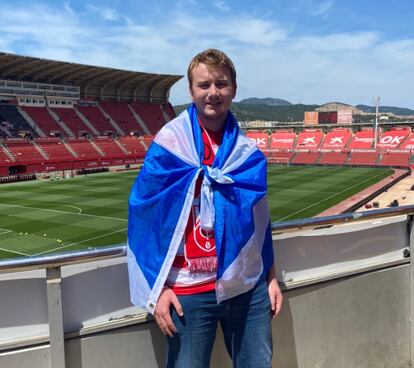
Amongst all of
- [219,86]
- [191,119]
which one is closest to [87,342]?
[191,119]

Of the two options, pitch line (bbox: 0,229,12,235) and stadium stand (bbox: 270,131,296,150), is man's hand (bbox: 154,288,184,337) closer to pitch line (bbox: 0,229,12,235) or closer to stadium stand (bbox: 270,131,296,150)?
pitch line (bbox: 0,229,12,235)

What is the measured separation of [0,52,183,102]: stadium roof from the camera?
49.4 m

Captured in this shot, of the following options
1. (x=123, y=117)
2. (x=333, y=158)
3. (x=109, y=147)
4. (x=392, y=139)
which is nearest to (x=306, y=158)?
(x=333, y=158)

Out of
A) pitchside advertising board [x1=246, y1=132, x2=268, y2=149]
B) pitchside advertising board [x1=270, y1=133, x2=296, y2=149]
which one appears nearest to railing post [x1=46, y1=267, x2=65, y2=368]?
pitchside advertising board [x1=270, y1=133, x2=296, y2=149]

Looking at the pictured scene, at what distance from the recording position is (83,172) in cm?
4366

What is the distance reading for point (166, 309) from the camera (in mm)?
1920

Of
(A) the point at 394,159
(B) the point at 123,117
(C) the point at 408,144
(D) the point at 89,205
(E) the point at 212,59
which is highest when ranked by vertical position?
(B) the point at 123,117

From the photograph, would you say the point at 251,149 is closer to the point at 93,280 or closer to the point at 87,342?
the point at 93,280

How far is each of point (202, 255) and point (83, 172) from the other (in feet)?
143

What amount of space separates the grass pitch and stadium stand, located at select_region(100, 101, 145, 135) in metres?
20.6

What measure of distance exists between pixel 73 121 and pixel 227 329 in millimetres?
56809

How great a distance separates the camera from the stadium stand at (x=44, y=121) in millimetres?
51000

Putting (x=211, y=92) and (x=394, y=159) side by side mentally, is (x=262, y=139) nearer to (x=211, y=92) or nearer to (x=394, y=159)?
(x=394, y=159)

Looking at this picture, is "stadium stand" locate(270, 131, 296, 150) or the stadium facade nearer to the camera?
the stadium facade
